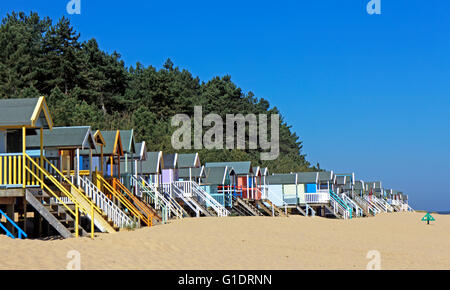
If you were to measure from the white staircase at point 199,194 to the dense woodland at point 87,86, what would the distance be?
43.7ft

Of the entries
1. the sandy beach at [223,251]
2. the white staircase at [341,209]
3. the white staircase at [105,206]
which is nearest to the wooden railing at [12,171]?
the sandy beach at [223,251]

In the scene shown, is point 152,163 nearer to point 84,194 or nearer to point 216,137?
point 84,194

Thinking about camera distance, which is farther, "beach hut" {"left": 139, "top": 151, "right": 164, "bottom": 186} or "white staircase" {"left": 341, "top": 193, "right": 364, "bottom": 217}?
"white staircase" {"left": 341, "top": 193, "right": 364, "bottom": 217}

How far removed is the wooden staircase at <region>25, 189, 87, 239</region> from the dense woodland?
2599 centimetres

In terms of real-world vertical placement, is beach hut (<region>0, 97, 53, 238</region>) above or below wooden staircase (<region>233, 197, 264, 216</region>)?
above

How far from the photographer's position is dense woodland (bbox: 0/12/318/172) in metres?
55.3

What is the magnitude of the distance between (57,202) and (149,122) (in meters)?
44.6

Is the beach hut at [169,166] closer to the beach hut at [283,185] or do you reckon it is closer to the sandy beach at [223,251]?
the sandy beach at [223,251]

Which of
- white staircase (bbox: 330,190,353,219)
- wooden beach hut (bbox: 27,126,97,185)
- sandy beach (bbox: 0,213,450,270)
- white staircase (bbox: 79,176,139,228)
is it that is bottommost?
white staircase (bbox: 330,190,353,219)

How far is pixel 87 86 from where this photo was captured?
66875 mm

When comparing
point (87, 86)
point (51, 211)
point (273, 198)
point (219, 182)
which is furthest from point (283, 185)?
point (51, 211)

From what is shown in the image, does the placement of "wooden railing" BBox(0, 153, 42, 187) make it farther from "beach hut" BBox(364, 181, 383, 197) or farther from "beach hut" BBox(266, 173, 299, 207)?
"beach hut" BBox(364, 181, 383, 197)

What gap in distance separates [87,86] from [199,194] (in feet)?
115


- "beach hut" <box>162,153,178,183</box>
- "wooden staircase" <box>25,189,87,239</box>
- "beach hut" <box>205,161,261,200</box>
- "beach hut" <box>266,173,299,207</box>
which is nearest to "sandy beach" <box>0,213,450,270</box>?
"wooden staircase" <box>25,189,87,239</box>
